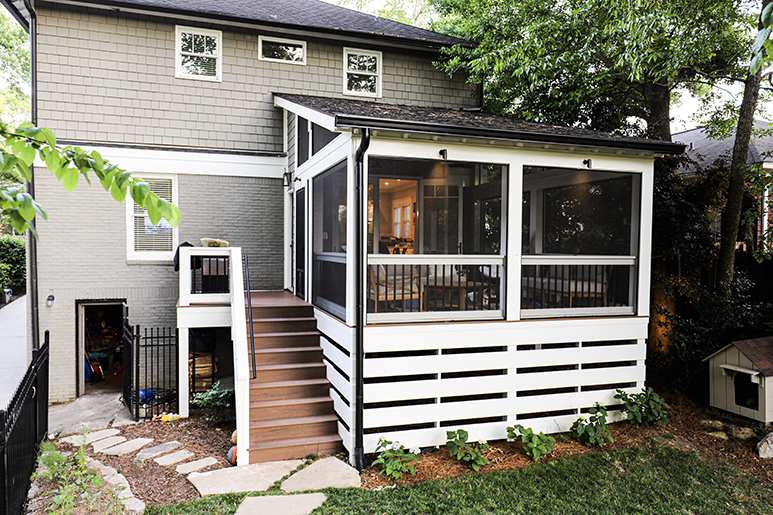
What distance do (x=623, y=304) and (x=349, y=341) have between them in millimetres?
3600

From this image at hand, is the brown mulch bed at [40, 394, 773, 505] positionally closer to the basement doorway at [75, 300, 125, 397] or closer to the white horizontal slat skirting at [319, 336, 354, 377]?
the white horizontal slat skirting at [319, 336, 354, 377]

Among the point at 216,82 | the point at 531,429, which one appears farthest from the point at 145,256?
the point at 531,429

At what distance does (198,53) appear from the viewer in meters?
8.50

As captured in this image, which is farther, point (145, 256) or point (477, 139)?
point (145, 256)

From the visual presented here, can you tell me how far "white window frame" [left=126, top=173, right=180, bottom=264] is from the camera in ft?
27.2

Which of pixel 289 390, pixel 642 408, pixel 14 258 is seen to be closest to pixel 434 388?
pixel 289 390

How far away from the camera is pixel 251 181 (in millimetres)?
8766

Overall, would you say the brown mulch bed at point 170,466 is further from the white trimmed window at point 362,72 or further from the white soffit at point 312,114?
the white trimmed window at point 362,72

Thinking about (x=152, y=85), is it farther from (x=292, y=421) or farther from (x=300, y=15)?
(x=292, y=421)

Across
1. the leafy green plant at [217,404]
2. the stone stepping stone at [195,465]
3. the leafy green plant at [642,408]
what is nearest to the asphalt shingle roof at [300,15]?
the leafy green plant at [217,404]

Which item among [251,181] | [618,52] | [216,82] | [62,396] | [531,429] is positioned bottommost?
[62,396]

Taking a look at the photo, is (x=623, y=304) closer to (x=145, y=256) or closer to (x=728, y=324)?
(x=728, y=324)

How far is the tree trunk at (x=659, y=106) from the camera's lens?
9047mm

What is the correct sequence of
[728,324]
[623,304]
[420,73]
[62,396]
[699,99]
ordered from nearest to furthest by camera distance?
[623,304] → [728,324] → [62,396] → [420,73] → [699,99]
